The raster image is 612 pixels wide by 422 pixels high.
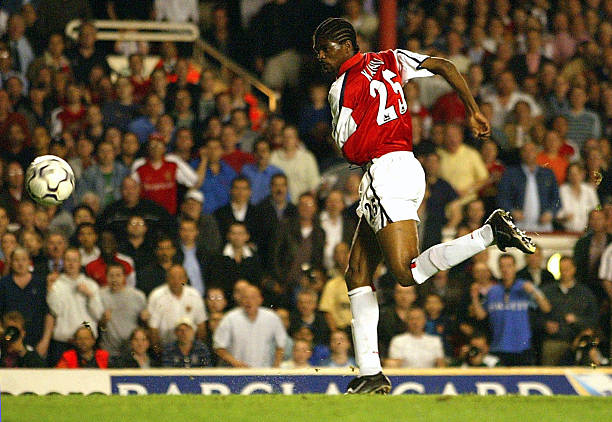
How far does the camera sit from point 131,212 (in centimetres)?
1129

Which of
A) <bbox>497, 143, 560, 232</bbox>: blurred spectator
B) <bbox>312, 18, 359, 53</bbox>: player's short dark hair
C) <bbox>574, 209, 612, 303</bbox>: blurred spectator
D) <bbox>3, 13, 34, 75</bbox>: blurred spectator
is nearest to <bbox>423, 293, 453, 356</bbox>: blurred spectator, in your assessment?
<bbox>574, 209, 612, 303</bbox>: blurred spectator

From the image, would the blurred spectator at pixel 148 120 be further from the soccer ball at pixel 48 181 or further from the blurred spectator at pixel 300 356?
the soccer ball at pixel 48 181

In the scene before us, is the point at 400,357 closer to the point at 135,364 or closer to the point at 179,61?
the point at 135,364

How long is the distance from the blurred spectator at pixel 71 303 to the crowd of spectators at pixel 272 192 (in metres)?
0.02

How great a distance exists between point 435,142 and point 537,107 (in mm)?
1881

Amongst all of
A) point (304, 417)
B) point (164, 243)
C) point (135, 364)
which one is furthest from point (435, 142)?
point (304, 417)

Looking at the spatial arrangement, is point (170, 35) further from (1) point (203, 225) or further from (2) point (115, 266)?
(2) point (115, 266)

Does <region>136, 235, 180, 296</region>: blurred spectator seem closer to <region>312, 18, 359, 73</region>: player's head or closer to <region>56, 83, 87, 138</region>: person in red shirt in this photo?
<region>56, 83, 87, 138</region>: person in red shirt

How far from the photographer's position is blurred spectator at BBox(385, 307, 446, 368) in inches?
404

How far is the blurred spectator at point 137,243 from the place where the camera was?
1092 cm

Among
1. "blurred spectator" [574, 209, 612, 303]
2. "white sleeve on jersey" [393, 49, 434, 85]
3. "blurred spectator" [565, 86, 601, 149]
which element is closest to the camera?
"white sleeve on jersey" [393, 49, 434, 85]

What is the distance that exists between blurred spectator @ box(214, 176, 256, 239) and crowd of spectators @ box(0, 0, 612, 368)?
24mm

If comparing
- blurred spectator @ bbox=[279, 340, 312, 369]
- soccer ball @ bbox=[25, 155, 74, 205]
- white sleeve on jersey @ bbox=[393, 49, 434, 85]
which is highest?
white sleeve on jersey @ bbox=[393, 49, 434, 85]

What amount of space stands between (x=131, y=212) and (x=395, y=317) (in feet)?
9.33
